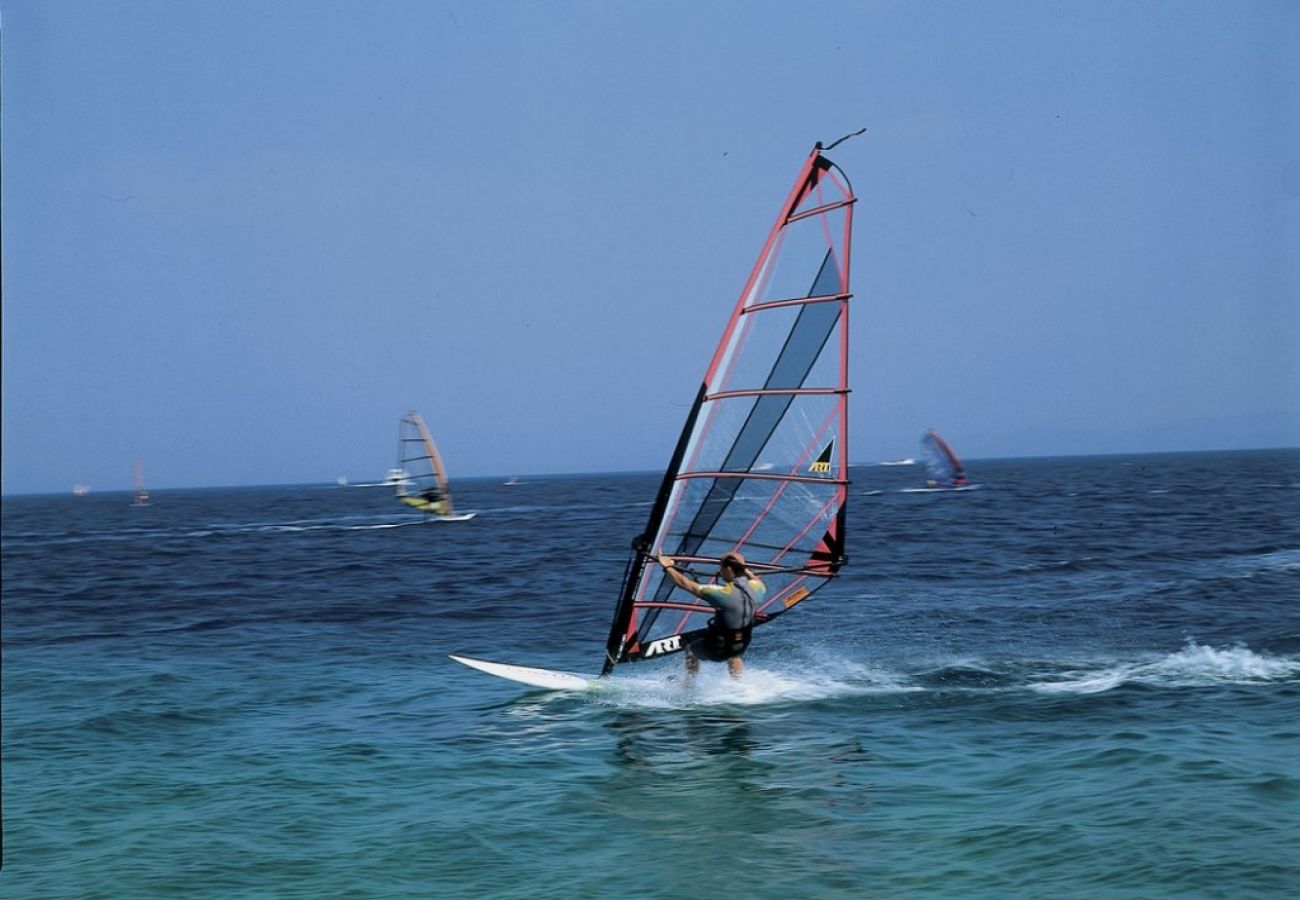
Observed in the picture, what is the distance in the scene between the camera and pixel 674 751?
28.9ft

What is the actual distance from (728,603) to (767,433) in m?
1.63

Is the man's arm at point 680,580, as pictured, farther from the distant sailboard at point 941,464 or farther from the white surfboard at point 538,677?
the distant sailboard at point 941,464

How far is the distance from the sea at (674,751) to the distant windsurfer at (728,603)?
594 mm

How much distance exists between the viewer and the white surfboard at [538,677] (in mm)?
11266

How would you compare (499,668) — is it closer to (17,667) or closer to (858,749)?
(858,749)

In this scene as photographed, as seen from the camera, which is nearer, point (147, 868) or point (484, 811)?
point (147, 868)

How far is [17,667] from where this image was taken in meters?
13.9

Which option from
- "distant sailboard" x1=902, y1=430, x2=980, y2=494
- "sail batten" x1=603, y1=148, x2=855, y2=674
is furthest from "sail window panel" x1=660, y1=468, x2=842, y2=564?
"distant sailboard" x1=902, y1=430, x2=980, y2=494

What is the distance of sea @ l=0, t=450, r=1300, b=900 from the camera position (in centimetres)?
636

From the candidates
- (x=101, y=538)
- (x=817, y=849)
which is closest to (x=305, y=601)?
(x=817, y=849)

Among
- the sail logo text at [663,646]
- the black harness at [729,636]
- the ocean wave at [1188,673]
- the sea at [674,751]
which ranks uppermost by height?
the black harness at [729,636]

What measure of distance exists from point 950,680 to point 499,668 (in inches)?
173

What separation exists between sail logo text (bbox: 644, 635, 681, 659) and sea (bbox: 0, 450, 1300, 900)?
0.47 meters

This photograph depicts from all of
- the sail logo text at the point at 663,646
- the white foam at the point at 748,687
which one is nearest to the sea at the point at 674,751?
the white foam at the point at 748,687
